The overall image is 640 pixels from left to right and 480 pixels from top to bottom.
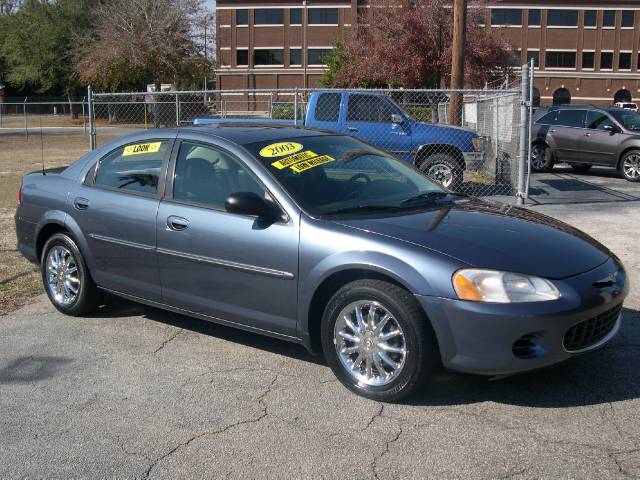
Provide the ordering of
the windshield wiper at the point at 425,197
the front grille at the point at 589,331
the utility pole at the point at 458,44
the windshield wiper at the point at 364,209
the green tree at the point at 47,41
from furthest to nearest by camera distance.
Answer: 1. the green tree at the point at 47,41
2. the utility pole at the point at 458,44
3. the windshield wiper at the point at 425,197
4. the windshield wiper at the point at 364,209
5. the front grille at the point at 589,331

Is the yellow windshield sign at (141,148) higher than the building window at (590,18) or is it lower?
lower

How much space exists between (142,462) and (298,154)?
242 cm

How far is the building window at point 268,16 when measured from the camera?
2552 inches

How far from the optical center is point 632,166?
49.8 feet

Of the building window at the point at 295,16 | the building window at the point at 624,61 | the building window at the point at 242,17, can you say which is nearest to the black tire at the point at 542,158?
the building window at the point at 295,16

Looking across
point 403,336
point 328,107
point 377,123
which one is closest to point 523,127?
point 377,123

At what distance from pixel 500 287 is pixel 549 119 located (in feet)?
46.5

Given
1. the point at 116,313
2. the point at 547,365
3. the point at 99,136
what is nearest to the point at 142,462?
the point at 547,365

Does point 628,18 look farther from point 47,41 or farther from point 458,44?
point 458,44

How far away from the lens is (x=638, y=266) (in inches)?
298

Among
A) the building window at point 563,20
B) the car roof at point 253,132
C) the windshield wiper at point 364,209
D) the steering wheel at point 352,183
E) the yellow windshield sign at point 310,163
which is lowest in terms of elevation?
the windshield wiper at point 364,209

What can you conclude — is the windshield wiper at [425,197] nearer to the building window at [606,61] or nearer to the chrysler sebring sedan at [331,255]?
the chrysler sebring sedan at [331,255]

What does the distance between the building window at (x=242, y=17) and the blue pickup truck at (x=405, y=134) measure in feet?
182

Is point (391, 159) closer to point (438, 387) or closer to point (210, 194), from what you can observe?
point (210, 194)
